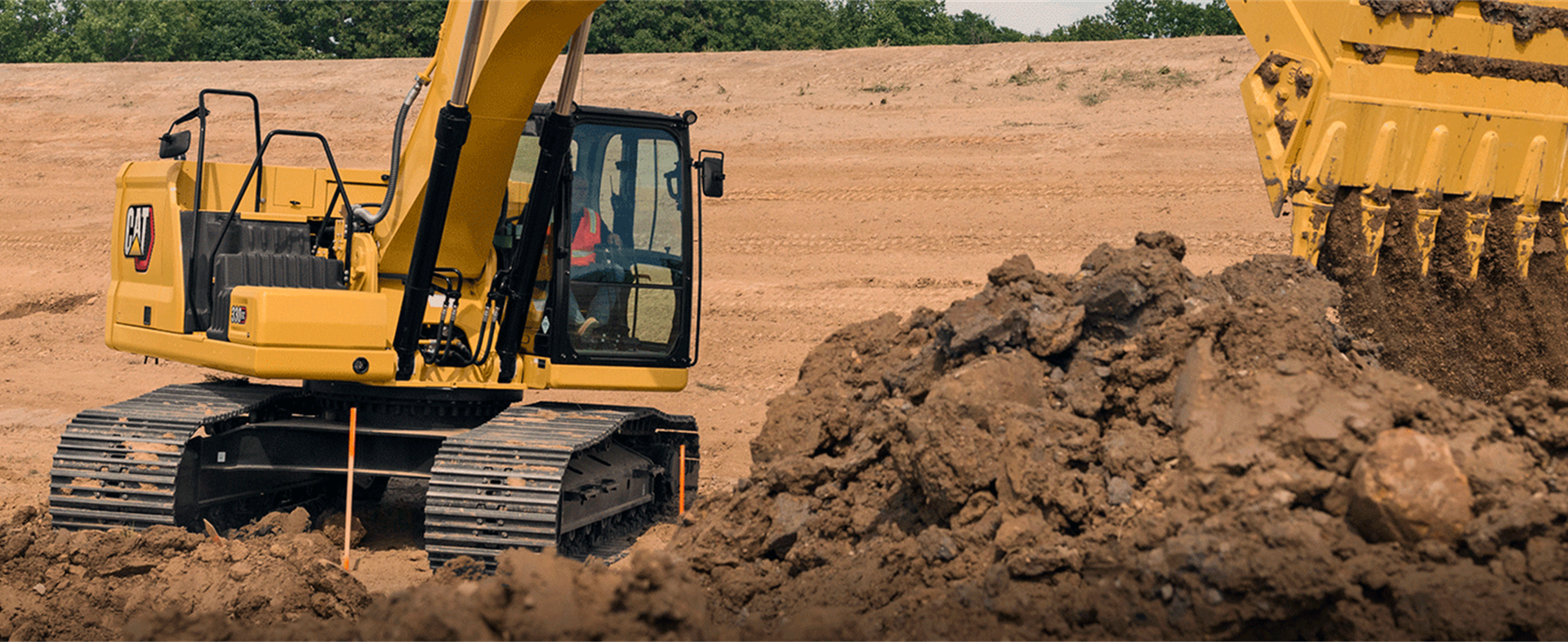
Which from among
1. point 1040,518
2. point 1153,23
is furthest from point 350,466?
point 1153,23

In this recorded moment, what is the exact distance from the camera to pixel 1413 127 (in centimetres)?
607

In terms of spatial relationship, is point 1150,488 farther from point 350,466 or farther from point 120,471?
point 120,471

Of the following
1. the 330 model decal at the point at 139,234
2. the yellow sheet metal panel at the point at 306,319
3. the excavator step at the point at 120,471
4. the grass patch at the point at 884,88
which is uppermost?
the grass patch at the point at 884,88

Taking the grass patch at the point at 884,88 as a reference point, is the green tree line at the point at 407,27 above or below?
above

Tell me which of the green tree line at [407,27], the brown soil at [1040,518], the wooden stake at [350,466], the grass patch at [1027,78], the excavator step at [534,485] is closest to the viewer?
the brown soil at [1040,518]

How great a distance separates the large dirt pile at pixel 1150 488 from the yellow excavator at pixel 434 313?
1410 mm

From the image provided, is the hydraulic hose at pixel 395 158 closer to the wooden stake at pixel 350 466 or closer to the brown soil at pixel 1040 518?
the wooden stake at pixel 350 466

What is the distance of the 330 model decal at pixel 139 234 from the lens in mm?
7316

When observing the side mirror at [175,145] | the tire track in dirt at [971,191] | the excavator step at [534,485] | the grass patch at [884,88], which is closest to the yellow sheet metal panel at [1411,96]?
the excavator step at [534,485]

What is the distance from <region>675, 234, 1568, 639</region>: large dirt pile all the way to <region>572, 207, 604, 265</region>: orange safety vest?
6.05ft

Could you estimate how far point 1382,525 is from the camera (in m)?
4.09

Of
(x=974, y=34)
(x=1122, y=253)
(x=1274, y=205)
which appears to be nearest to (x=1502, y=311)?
(x=1274, y=205)

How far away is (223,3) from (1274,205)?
124ft

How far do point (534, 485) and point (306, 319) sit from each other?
1491mm
